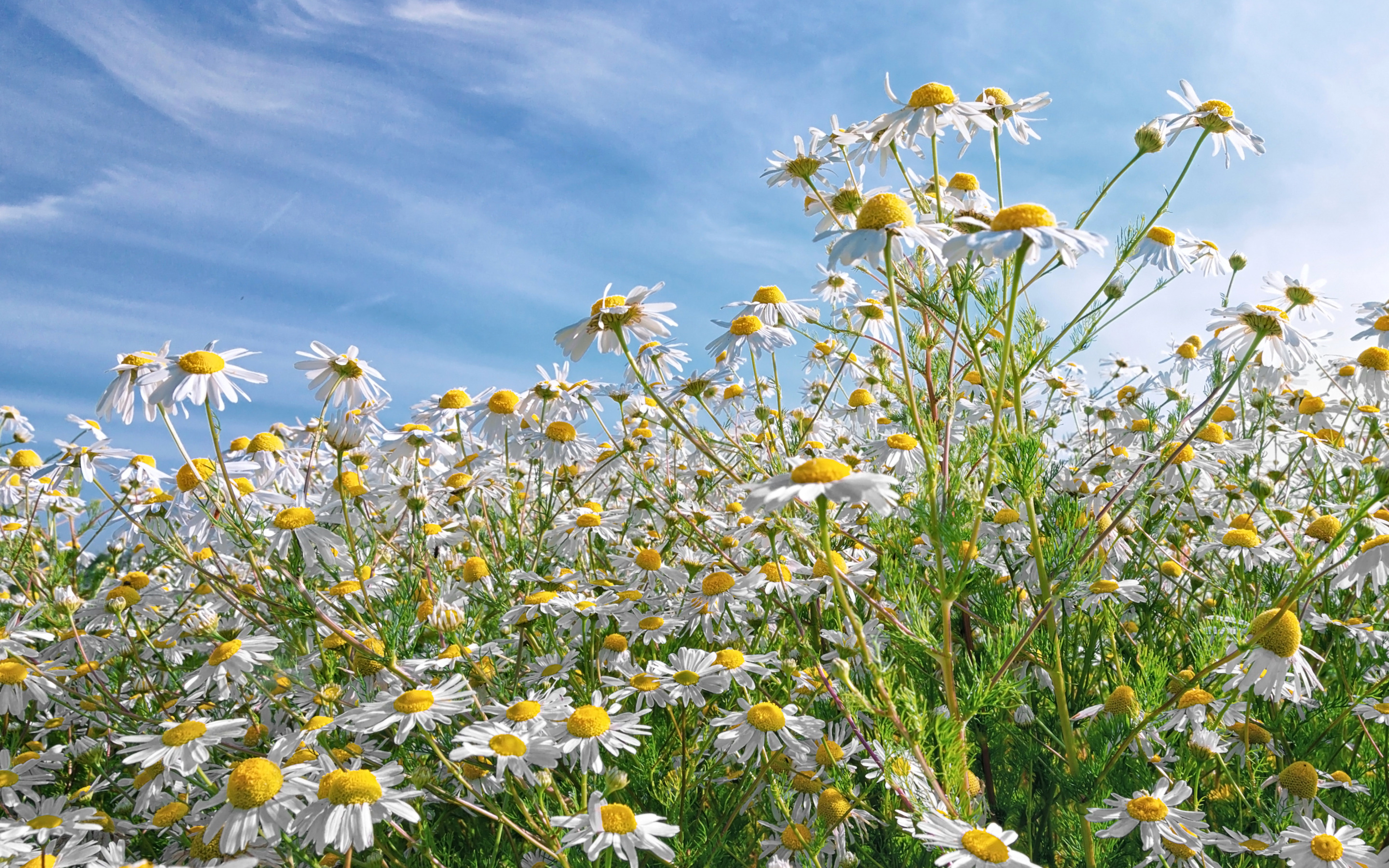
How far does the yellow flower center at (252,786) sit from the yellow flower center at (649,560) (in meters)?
1.59

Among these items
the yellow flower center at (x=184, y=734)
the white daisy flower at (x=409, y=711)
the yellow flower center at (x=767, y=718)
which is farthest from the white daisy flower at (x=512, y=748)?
the yellow flower center at (x=184, y=734)

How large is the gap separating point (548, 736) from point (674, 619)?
0.80 metres

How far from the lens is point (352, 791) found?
2.08 meters

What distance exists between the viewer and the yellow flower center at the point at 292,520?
2.97m

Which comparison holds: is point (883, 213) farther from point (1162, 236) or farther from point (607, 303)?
point (1162, 236)

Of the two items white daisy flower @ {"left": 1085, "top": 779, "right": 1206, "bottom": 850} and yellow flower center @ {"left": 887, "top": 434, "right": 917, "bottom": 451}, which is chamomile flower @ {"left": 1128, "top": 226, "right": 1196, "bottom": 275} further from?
white daisy flower @ {"left": 1085, "top": 779, "right": 1206, "bottom": 850}

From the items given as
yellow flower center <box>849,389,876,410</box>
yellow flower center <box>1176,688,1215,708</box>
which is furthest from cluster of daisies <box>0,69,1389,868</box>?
yellow flower center <box>849,389,876,410</box>

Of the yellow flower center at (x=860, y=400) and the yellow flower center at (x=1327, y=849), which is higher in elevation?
the yellow flower center at (x=860, y=400)

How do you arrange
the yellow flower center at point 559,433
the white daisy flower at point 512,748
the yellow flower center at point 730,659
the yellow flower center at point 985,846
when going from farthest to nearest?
the yellow flower center at point 559,433 → the yellow flower center at point 730,659 → the white daisy flower at point 512,748 → the yellow flower center at point 985,846

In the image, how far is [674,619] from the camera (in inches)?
119

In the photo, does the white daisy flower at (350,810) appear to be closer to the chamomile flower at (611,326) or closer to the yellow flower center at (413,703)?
the yellow flower center at (413,703)

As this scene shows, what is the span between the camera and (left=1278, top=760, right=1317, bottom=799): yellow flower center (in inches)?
96.2

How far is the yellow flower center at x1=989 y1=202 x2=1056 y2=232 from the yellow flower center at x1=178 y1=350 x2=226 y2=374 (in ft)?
7.89

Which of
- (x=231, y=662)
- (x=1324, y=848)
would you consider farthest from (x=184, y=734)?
(x=1324, y=848)
